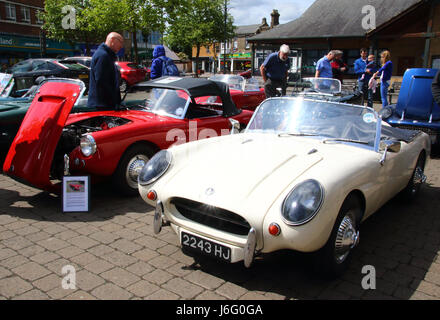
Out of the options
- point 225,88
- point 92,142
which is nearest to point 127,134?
point 92,142

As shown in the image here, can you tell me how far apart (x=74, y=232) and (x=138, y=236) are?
0.64 m

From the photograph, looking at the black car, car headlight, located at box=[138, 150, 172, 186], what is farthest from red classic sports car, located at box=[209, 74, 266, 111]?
the black car

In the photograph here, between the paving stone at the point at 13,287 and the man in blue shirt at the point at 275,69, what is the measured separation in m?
6.66

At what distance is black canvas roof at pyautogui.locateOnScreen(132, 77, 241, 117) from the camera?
5473 mm

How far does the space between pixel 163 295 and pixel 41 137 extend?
2490 mm

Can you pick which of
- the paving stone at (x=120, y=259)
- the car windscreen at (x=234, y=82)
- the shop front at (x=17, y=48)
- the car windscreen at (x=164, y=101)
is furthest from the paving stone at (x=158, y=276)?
the shop front at (x=17, y=48)

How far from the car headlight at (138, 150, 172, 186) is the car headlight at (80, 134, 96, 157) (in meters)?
1.16

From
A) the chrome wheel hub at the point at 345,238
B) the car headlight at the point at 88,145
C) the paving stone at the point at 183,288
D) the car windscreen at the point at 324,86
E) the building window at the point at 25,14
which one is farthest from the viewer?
the building window at the point at 25,14

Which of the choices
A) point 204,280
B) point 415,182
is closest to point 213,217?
point 204,280

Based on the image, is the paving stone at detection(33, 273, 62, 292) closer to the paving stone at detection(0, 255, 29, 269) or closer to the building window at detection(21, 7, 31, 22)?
the paving stone at detection(0, 255, 29, 269)

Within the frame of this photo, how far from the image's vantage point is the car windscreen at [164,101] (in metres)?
5.41

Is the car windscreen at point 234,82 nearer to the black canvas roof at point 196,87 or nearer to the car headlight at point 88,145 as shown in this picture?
the black canvas roof at point 196,87

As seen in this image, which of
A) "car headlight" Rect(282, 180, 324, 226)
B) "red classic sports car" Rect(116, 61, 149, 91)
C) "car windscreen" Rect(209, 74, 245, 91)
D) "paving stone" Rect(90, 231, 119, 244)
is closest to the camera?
"car headlight" Rect(282, 180, 324, 226)

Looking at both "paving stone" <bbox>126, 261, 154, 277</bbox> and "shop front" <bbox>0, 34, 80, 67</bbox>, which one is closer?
"paving stone" <bbox>126, 261, 154, 277</bbox>
